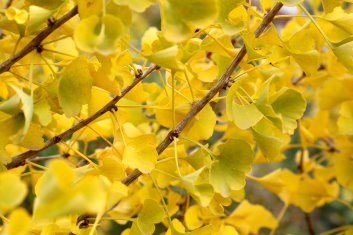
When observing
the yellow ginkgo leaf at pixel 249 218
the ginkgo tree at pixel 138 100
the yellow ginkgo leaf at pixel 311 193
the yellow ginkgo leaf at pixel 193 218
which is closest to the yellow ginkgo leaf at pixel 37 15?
the ginkgo tree at pixel 138 100

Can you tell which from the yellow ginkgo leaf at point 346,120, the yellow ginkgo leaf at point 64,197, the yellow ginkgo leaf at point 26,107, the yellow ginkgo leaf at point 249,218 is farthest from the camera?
the yellow ginkgo leaf at point 249,218

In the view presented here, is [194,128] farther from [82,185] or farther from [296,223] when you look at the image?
[296,223]

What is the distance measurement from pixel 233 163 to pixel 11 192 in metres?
0.24

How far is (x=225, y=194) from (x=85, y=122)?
156mm

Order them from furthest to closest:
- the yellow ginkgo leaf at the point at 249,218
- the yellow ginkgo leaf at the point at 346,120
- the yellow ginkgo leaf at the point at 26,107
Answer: the yellow ginkgo leaf at the point at 249,218 < the yellow ginkgo leaf at the point at 346,120 < the yellow ginkgo leaf at the point at 26,107

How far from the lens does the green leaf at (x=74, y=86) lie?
46 centimetres

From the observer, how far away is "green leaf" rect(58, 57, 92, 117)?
459 mm

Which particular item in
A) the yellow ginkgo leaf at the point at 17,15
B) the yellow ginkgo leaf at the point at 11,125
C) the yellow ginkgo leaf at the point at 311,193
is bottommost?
the yellow ginkgo leaf at the point at 311,193

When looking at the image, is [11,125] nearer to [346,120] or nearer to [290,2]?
[290,2]

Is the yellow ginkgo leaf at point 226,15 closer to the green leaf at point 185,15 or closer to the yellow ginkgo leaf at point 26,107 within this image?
the green leaf at point 185,15

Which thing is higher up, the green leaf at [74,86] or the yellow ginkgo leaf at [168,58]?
the yellow ginkgo leaf at [168,58]

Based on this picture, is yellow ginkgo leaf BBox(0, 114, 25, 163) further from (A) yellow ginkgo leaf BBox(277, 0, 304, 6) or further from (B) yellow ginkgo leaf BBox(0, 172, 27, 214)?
(A) yellow ginkgo leaf BBox(277, 0, 304, 6)

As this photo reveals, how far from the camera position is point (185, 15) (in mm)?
407

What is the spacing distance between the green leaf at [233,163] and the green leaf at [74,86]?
0.14 metres
